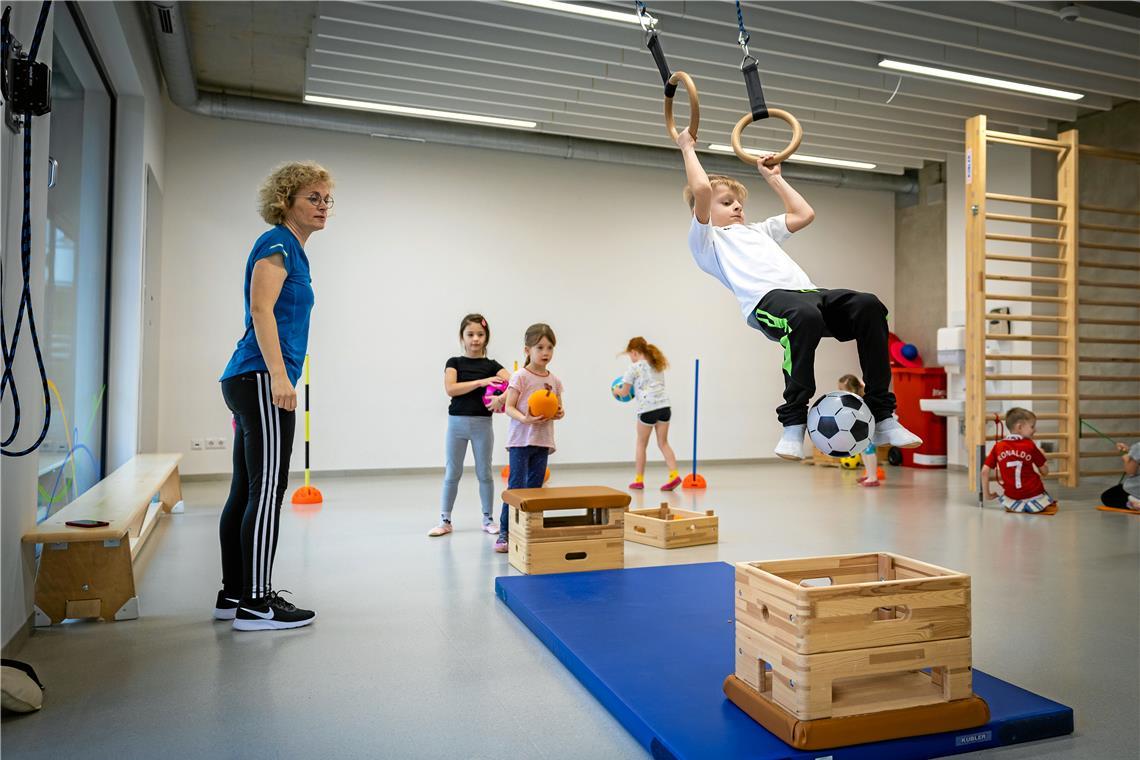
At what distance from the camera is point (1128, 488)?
606cm

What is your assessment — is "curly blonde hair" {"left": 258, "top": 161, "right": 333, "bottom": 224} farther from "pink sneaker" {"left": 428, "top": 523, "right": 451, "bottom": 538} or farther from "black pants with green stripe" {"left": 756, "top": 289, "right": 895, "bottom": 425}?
"pink sneaker" {"left": 428, "top": 523, "right": 451, "bottom": 538}

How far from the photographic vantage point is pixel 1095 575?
408 centimetres

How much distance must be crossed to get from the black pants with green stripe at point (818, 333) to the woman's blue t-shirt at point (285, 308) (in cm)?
170

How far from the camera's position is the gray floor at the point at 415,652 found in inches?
85.7

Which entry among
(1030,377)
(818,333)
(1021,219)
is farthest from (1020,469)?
(818,333)

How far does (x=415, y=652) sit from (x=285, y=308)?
4.34ft

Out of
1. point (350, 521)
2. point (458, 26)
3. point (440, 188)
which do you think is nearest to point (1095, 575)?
point (350, 521)

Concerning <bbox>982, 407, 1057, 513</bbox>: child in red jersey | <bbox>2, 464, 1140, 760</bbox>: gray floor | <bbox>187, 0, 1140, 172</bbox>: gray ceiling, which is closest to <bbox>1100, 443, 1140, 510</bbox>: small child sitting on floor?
<bbox>982, 407, 1057, 513</bbox>: child in red jersey

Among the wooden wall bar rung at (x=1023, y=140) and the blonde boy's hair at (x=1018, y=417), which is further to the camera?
the wooden wall bar rung at (x=1023, y=140)

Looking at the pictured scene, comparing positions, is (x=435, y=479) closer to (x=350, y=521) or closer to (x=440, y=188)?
(x=350, y=521)

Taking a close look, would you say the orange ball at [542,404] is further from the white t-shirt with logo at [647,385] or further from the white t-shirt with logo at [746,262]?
the white t-shirt with logo at [647,385]

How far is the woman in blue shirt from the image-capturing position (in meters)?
2.97

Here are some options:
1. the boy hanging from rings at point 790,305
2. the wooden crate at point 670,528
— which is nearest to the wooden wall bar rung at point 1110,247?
the wooden crate at point 670,528

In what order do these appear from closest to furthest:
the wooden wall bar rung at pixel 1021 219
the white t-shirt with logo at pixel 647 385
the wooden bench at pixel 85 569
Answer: the wooden bench at pixel 85 569 < the wooden wall bar rung at pixel 1021 219 < the white t-shirt with logo at pixel 647 385
